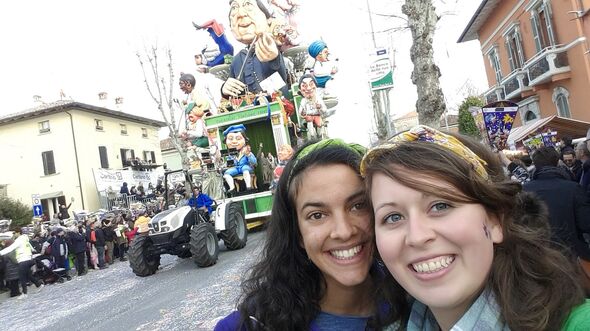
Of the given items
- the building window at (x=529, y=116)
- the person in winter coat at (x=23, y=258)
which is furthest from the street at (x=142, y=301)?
the building window at (x=529, y=116)

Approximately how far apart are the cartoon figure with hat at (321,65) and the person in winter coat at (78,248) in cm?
828

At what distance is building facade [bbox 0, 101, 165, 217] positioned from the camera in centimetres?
3047

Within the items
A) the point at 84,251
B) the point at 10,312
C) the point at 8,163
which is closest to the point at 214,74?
the point at 84,251

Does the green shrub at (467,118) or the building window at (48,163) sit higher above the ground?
the building window at (48,163)

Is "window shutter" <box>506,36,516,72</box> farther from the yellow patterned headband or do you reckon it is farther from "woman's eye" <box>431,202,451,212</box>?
"woman's eye" <box>431,202,451,212</box>

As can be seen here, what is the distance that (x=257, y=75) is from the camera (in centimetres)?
1541

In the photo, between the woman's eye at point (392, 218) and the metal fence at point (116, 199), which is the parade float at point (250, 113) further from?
the metal fence at point (116, 199)

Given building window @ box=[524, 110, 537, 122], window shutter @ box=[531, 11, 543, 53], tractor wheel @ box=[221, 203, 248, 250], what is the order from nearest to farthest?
tractor wheel @ box=[221, 203, 248, 250]
window shutter @ box=[531, 11, 543, 53]
building window @ box=[524, 110, 537, 122]

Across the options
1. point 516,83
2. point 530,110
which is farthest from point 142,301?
point 516,83

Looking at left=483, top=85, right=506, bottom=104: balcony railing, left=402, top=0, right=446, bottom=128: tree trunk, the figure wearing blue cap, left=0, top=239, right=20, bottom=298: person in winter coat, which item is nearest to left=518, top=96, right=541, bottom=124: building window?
left=483, top=85, right=506, bottom=104: balcony railing

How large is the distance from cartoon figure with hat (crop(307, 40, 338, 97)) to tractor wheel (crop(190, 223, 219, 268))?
7206mm

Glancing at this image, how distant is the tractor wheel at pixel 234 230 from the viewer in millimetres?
10719

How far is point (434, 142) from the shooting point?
4.89 feet

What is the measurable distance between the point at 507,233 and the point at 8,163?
118ft
